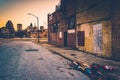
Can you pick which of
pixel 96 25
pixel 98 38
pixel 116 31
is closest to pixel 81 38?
pixel 96 25

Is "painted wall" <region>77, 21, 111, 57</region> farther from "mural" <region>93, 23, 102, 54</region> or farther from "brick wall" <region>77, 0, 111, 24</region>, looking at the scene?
"brick wall" <region>77, 0, 111, 24</region>

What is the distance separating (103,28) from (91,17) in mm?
2683

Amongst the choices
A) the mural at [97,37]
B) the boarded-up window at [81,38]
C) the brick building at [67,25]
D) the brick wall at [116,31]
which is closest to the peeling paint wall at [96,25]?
the mural at [97,37]

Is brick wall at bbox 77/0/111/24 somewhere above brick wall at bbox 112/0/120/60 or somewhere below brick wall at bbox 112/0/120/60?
above

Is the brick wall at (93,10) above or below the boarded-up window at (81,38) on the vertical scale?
above

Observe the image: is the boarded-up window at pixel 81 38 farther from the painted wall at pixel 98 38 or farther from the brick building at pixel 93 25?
the painted wall at pixel 98 38

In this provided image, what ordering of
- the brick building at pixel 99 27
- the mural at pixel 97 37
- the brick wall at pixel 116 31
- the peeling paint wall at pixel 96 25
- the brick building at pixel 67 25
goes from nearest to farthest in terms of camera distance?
the brick wall at pixel 116 31
the brick building at pixel 99 27
the peeling paint wall at pixel 96 25
the mural at pixel 97 37
the brick building at pixel 67 25

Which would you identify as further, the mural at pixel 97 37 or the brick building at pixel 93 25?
the mural at pixel 97 37

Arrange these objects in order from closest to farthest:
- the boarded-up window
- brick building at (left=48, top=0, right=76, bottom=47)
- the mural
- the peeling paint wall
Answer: the peeling paint wall < the mural < the boarded-up window < brick building at (left=48, top=0, right=76, bottom=47)

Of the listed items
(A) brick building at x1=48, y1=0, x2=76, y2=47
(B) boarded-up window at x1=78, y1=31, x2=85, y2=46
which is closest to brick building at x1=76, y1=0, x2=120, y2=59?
(B) boarded-up window at x1=78, y1=31, x2=85, y2=46

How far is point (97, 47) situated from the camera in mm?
15906

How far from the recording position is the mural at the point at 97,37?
50.2ft

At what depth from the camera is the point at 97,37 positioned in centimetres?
1588

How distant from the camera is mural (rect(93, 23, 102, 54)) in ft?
50.2
